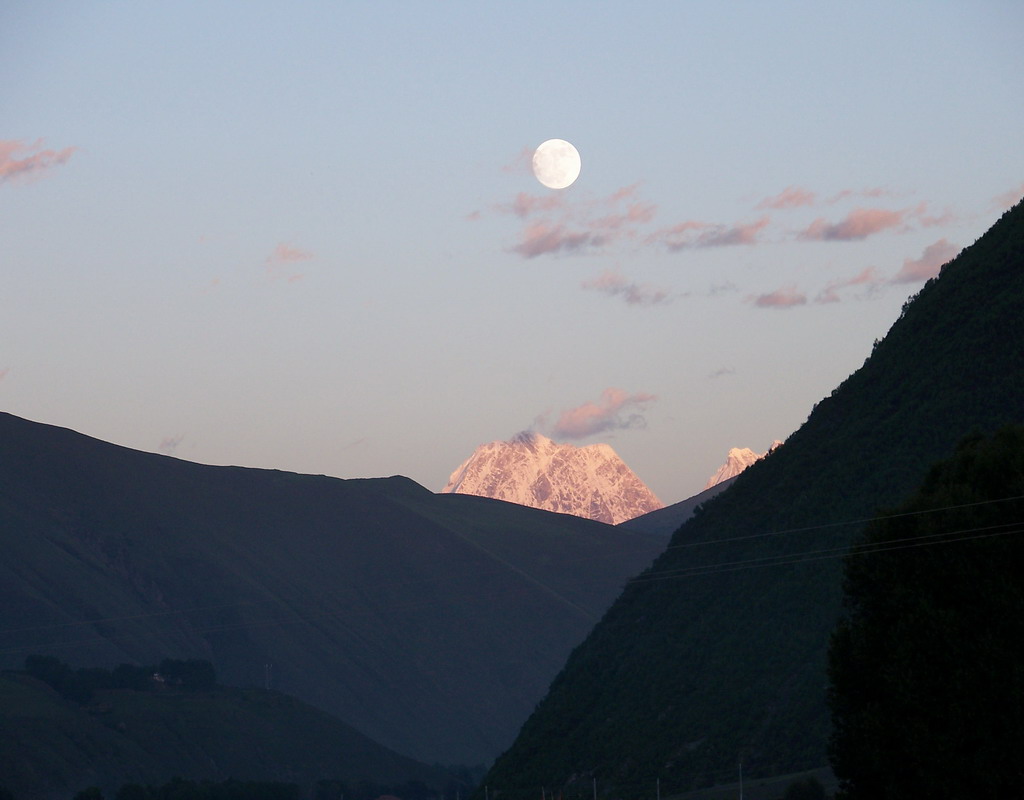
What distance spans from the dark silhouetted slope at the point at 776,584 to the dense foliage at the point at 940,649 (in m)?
39.6

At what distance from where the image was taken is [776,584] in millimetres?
91250

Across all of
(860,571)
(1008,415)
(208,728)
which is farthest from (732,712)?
(208,728)

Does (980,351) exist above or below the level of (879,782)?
above

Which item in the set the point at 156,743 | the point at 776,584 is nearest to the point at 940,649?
the point at 776,584

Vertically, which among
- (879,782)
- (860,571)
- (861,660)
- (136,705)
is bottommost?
(879,782)

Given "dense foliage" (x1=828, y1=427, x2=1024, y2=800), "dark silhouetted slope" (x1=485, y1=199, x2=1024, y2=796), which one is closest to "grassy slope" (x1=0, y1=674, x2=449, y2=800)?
"dark silhouetted slope" (x1=485, y1=199, x2=1024, y2=796)

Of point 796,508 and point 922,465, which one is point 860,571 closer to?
point 922,465

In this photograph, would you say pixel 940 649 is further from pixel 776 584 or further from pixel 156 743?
pixel 156 743

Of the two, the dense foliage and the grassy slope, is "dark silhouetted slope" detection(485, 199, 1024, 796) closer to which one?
the dense foliage

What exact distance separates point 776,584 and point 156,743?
109433 millimetres

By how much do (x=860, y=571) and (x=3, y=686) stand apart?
531ft

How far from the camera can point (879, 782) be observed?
32406 millimetres

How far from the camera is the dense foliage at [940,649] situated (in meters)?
31.2

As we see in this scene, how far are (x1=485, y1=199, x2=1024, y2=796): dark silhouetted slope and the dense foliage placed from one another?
39621 millimetres
